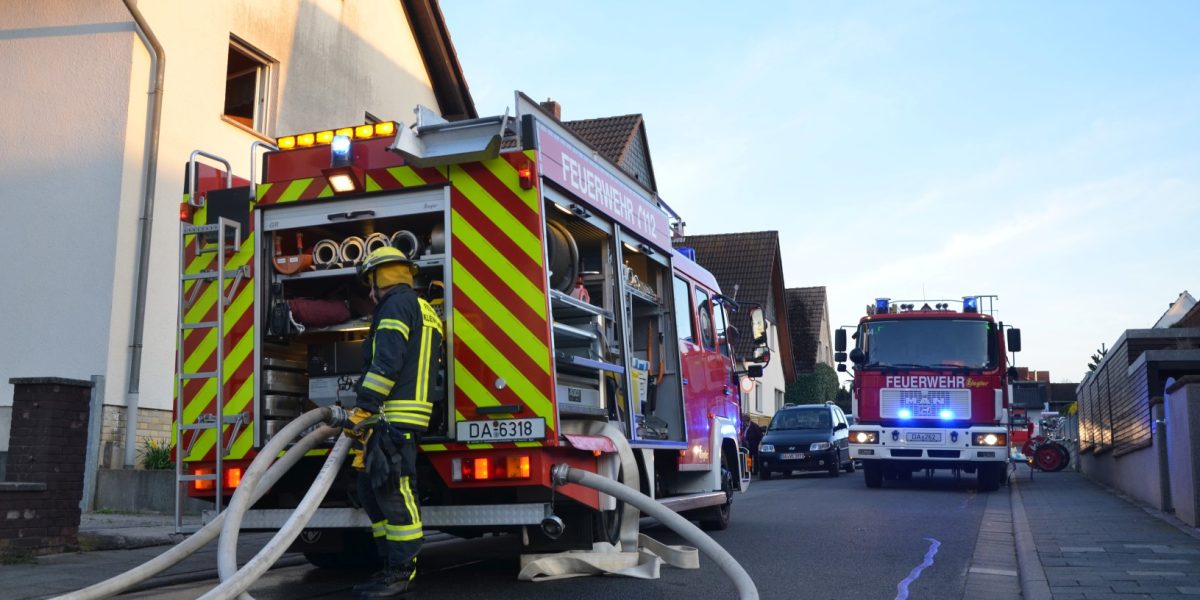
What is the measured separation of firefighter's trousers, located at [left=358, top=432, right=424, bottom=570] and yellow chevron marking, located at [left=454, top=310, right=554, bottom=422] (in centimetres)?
62

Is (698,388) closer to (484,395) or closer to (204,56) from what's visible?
(484,395)

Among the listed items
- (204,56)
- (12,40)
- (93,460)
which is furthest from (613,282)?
(12,40)

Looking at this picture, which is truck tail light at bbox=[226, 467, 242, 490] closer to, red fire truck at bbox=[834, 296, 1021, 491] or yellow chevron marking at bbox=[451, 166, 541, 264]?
yellow chevron marking at bbox=[451, 166, 541, 264]

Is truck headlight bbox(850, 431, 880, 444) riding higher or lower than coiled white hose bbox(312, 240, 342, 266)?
lower

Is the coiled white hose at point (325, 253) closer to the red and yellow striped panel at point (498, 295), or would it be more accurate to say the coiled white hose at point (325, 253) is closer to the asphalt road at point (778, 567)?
the red and yellow striped panel at point (498, 295)

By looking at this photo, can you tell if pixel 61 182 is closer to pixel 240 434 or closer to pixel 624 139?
pixel 240 434

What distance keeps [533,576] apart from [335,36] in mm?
12616

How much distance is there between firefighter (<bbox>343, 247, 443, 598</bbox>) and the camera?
581 cm

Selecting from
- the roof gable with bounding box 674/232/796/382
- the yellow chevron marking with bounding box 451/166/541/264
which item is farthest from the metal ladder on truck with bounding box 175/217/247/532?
the roof gable with bounding box 674/232/796/382

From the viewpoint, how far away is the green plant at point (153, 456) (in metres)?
12.4

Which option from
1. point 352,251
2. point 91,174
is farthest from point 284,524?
point 91,174

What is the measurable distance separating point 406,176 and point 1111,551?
6006 mm

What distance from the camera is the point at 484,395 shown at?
622cm

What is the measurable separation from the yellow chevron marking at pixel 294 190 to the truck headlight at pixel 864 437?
39.4ft
